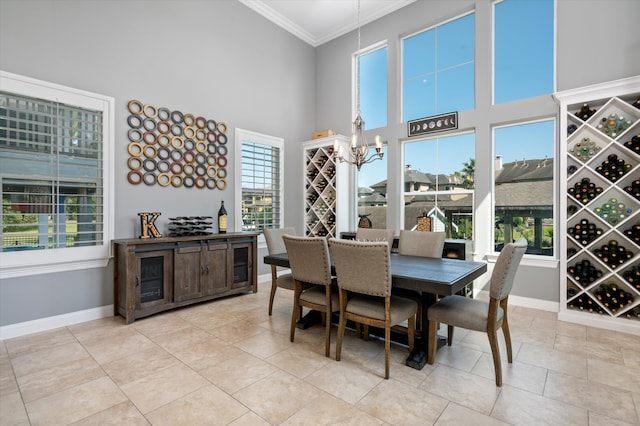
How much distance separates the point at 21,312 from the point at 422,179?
535cm

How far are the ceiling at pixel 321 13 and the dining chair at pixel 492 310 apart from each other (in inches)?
187

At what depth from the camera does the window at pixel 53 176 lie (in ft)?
9.98

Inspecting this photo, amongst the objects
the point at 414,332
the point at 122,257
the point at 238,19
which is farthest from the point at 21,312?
the point at 238,19

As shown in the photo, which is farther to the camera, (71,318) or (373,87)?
(373,87)

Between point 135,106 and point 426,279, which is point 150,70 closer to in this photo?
point 135,106

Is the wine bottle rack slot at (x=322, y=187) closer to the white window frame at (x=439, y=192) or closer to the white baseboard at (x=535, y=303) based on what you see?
the white window frame at (x=439, y=192)

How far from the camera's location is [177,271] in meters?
3.80

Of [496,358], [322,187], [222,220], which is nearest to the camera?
[496,358]

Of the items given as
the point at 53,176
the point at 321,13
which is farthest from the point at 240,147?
the point at 321,13

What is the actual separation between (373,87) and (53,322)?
18.9 ft

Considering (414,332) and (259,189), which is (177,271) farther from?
(414,332)

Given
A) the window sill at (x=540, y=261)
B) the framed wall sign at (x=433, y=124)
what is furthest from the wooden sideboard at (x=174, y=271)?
the window sill at (x=540, y=261)

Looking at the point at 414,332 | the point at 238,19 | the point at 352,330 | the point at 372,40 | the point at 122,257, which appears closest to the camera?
the point at 414,332

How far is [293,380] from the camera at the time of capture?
2291 mm
